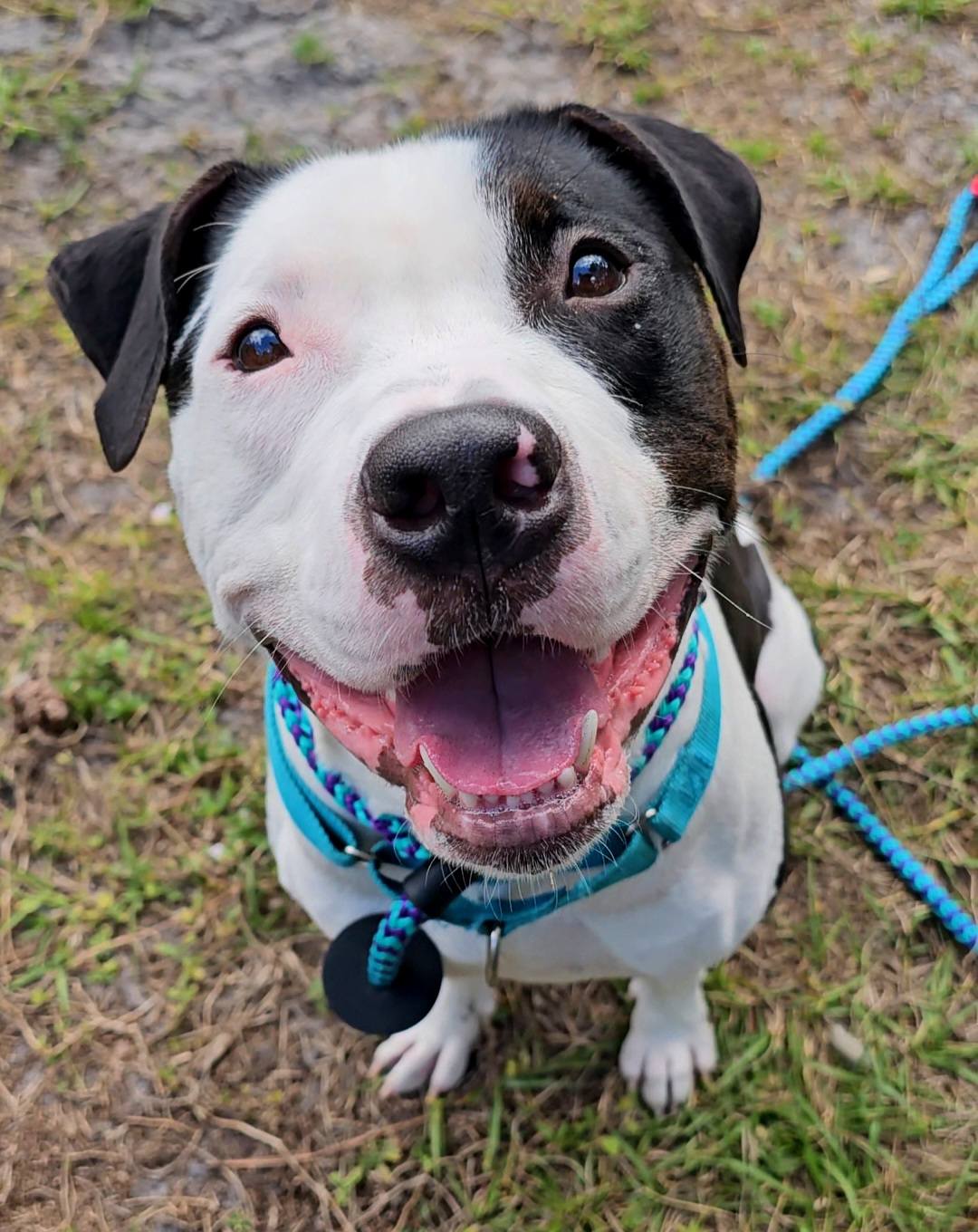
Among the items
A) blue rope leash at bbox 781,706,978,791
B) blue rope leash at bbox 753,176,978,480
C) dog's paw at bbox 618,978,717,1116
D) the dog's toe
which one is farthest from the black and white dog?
blue rope leash at bbox 753,176,978,480

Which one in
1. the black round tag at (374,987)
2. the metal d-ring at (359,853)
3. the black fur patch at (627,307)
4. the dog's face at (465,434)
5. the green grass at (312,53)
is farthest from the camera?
the green grass at (312,53)

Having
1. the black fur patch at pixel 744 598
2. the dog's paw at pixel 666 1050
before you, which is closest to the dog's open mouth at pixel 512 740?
the black fur patch at pixel 744 598

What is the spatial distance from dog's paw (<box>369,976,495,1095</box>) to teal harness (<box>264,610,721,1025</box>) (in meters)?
0.77

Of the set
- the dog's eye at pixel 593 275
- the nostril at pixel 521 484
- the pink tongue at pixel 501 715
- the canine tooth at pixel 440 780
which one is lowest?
the canine tooth at pixel 440 780

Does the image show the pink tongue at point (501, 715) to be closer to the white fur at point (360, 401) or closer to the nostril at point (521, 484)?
the white fur at point (360, 401)

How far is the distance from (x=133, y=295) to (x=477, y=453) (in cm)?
109

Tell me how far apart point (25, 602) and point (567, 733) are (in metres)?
2.80

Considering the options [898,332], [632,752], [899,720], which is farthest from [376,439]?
[898,332]

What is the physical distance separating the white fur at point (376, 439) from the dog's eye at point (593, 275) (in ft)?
0.38

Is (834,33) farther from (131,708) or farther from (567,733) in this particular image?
(567,733)

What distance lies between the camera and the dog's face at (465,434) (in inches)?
54.6

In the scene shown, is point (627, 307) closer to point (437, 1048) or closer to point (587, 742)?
point (587, 742)

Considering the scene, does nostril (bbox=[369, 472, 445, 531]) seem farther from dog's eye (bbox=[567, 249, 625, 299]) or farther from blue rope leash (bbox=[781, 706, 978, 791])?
blue rope leash (bbox=[781, 706, 978, 791])

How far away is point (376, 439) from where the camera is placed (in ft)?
4.56
